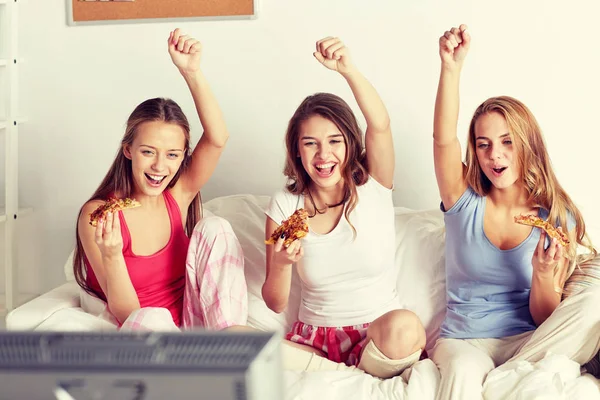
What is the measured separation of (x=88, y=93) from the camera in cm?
286

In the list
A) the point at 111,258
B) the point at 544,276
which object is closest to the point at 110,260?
the point at 111,258

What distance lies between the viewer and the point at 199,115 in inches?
85.3

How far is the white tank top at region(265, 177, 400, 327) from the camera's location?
2.09 metres

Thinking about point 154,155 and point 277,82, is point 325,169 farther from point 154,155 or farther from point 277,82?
Result: point 277,82

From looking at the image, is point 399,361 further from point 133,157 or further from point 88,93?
point 88,93

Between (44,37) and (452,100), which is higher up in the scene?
(44,37)

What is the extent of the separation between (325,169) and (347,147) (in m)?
0.09

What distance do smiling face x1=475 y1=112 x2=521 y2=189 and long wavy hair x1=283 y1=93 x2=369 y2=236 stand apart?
0.32 metres

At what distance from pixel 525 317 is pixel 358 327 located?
17.4 inches

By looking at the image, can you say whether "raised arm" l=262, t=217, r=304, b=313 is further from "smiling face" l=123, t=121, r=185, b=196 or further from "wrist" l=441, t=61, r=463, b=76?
"wrist" l=441, t=61, r=463, b=76

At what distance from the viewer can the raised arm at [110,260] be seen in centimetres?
195

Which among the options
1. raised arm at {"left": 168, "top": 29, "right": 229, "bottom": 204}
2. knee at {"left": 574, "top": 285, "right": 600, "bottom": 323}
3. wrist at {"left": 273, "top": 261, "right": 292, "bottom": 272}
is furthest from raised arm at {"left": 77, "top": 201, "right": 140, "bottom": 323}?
knee at {"left": 574, "top": 285, "right": 600, "bottom": 323}

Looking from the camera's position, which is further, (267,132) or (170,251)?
(267,132)

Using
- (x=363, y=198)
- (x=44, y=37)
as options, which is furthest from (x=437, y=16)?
(x=44, y=37)
